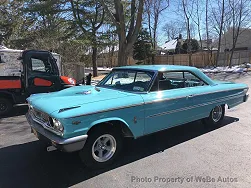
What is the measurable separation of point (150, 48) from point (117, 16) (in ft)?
49.6

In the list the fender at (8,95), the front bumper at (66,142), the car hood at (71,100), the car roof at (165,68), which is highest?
the car roof at (165,68)

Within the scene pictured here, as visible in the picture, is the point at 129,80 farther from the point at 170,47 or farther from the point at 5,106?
the point at 170,47

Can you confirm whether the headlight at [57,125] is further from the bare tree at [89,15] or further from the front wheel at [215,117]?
the bare tree at [89,15]

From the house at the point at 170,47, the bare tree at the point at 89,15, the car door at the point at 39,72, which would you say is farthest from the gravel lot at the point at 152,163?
Answer: the house at the point at 170,47

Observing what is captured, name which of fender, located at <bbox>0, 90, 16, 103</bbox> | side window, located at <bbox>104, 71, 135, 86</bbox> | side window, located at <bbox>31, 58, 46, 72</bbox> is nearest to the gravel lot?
side window, located at <bbox>104, 71, 135, 86</bbox>

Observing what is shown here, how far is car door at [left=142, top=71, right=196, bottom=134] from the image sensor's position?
12.9 ft

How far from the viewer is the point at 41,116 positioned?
3594mm

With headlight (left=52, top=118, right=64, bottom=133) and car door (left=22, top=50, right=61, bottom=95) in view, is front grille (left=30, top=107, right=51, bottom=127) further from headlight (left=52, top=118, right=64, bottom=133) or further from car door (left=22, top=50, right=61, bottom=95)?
car door (left=22, top=50, right=61, bottom=95)

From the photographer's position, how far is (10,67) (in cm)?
736

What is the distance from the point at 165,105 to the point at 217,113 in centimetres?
207

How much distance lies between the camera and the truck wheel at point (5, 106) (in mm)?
6824

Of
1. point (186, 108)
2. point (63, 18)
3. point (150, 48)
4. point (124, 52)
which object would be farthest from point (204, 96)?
point (150, 48)

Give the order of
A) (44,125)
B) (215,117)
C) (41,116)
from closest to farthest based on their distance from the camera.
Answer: (44,125), (41,116), (215,117)

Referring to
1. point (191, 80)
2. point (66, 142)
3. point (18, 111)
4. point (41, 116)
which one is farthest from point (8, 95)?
point (191, 80)
